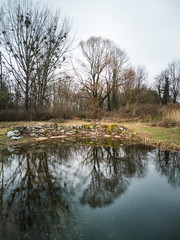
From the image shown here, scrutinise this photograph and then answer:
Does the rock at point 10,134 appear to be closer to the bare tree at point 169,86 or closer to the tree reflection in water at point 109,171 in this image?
the tree reflection in water at point 109,171

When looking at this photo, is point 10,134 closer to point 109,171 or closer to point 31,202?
point 31,202

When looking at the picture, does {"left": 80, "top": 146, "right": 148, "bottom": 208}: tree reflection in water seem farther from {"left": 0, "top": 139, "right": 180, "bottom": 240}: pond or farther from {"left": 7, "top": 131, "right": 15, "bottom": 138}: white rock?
{"left": 7, "top": 131, "right": 15, "bottom": 138}: white rock

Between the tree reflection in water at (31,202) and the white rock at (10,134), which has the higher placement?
the white rock at (10,134)

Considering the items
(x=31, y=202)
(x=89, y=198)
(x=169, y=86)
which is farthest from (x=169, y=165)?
(x=169, y=86)

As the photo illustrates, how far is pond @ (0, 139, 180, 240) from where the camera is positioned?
149cm

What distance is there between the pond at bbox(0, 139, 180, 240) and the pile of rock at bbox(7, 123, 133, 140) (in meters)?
2.49

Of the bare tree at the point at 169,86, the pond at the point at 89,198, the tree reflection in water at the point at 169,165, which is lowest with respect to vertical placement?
the pond at the point at 89,198

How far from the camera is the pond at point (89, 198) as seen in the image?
58.8 inches

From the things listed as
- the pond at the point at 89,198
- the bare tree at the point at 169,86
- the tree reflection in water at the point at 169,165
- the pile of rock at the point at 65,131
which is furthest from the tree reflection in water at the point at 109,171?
the bare tree at the point at 169,86

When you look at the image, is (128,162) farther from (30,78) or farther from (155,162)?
(30,78)

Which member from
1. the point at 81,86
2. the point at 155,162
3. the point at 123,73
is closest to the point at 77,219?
the point at 155,162

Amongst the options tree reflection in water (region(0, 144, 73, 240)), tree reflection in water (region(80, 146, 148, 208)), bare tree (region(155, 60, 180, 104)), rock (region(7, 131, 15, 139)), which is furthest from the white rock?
bare tree (region(155, 60, 180, 104))

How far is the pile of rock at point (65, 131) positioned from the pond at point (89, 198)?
2.49 meters

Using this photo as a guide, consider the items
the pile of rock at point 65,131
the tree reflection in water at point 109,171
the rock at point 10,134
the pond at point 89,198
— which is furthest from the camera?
the pile of rock at point 65,131
